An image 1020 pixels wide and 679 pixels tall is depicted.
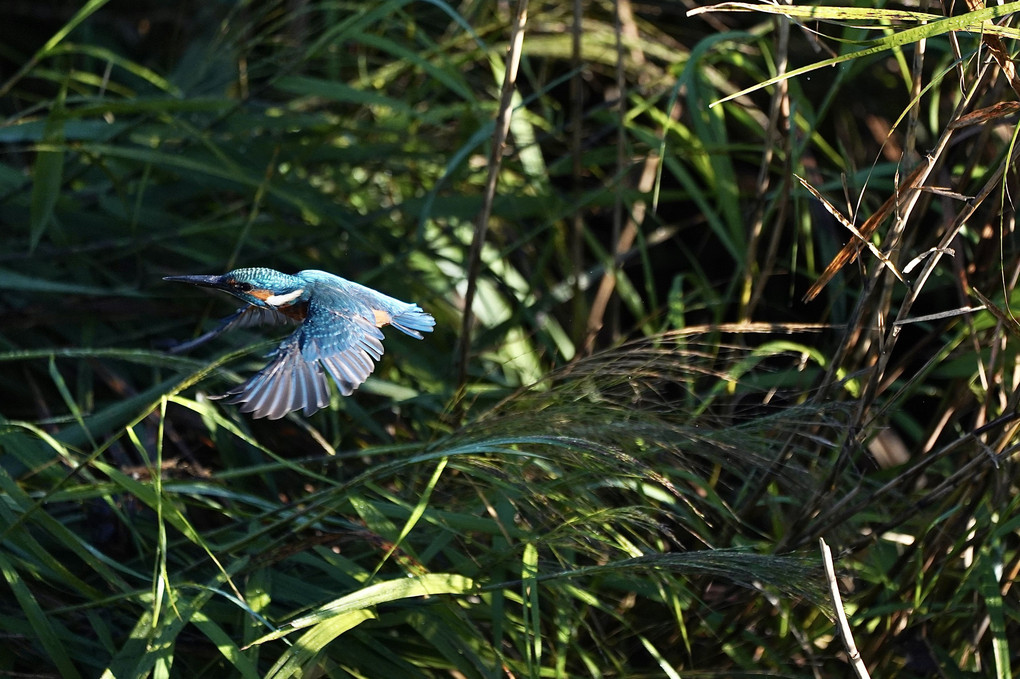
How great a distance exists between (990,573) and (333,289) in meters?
0.85

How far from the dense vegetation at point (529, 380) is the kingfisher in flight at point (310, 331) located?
64 millimetres

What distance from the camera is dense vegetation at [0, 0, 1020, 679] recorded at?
Result: 1.11 meters

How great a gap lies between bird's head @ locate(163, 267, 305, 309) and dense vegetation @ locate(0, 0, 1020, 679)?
0.11 metres

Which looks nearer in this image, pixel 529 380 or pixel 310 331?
pixel 310 331

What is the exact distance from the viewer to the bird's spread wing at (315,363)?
3.05 feet

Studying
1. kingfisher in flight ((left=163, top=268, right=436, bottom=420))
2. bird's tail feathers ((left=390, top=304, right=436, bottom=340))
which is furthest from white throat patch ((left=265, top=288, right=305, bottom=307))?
bird's tail feathers ((left=390, top=304, right=436, bottom=340))

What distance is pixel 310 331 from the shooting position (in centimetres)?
107

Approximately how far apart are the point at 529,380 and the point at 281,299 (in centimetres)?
64

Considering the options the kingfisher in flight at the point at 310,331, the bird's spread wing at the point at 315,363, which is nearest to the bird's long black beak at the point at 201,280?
the kingfisher in flight at the point at 310,331

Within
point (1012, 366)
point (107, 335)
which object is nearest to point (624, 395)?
point (1012, 366)

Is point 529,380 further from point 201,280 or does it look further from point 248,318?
point 201,280

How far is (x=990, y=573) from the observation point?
125cm

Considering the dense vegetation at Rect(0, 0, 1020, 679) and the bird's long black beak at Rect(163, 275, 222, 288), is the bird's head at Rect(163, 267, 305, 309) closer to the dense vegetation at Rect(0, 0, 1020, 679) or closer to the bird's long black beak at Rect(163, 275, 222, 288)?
the bird's long black beak at Rect(163, 275, 222, 288)

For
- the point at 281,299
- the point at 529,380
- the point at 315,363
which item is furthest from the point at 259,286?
the point at 529,380
